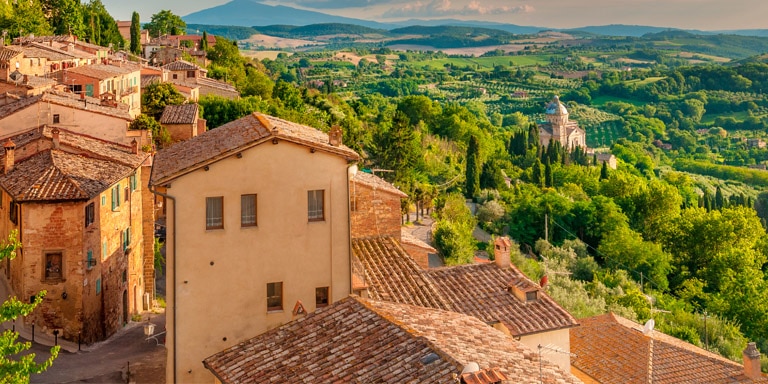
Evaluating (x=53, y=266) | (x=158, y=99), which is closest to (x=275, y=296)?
(x=53, y=266)

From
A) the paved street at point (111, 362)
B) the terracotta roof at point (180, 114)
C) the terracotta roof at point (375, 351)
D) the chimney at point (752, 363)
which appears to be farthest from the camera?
the terracotta roof at point (180, 114)

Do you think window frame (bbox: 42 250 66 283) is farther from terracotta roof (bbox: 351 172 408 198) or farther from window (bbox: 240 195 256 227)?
window (bbox: 240 195 256 227)

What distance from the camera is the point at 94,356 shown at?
2392 centimetres

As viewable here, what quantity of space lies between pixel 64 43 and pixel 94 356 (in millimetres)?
44159

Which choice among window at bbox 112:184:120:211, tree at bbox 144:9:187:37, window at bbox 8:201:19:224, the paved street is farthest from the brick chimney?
tree at bbox 144:9:187:37

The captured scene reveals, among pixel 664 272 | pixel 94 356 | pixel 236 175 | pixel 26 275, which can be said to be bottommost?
pixel 664 272

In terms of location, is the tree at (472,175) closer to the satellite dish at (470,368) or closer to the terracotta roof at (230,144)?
the terracotta roof at (230,144)

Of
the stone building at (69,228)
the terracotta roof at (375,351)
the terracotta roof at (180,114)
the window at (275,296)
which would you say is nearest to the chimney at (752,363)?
the terracotta roof at (375,351)

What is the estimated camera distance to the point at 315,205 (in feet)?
57.2

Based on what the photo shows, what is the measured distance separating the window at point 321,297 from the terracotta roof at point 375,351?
1.93m

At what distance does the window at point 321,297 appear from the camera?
1748 centimetres

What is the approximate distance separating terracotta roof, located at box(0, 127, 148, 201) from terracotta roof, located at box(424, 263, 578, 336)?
11372mm

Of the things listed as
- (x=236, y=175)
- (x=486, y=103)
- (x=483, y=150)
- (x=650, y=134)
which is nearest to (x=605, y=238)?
(x=483, y=150)

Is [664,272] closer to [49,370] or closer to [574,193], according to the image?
[574,193]
